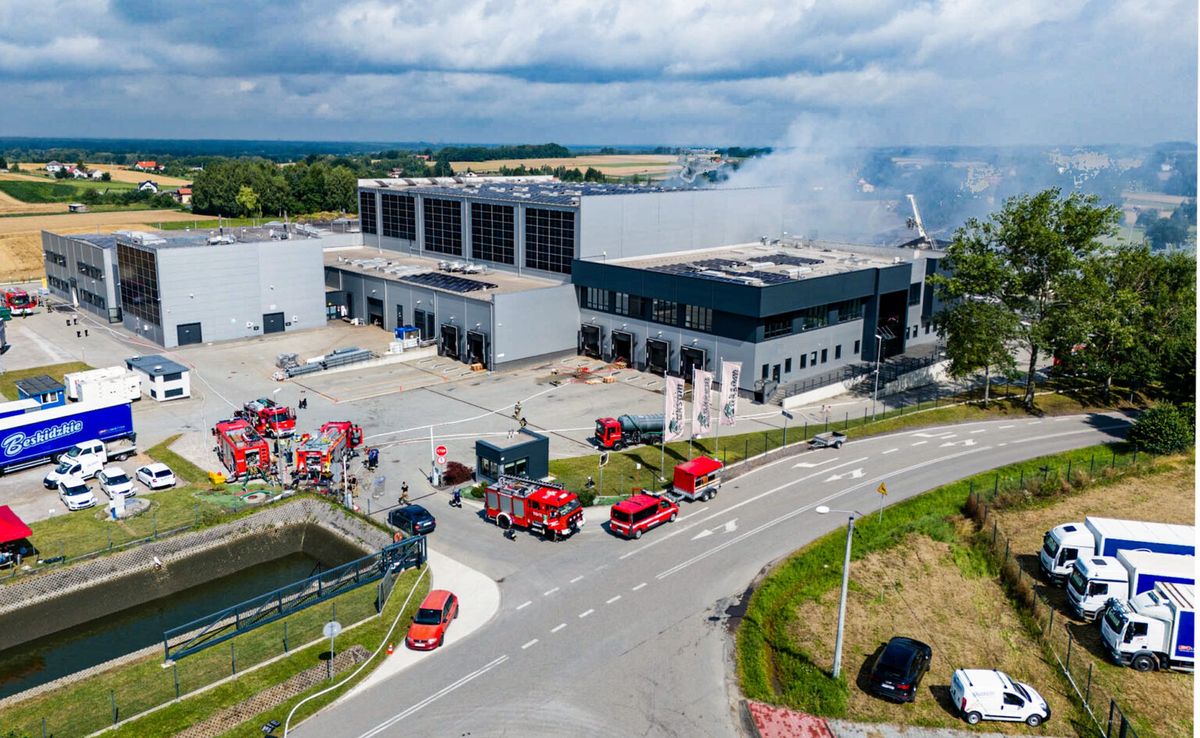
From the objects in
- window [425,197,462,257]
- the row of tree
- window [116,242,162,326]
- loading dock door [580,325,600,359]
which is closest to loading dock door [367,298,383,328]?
window [425,197,462,257]

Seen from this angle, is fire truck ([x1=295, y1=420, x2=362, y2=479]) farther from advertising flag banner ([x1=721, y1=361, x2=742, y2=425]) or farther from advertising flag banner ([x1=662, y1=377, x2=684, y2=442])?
advertising flag banner ([x1=721, y1=361, x2=742, y2=425])

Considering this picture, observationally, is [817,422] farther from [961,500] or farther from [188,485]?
[188,485]

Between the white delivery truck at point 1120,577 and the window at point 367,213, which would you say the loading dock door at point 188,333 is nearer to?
the window at point 367,213

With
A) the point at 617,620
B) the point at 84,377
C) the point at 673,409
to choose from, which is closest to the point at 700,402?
the point at 673,409

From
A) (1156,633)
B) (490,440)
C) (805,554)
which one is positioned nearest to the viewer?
(1156,633)

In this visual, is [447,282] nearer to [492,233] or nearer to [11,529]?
[492,233]

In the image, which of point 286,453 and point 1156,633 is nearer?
point 1156,633

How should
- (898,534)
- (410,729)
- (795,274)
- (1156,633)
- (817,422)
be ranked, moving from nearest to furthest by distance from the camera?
(410,729)
(1156,633)
(898,534)
(817,422)
(795,274)

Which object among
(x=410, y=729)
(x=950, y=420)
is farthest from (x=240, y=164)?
(x=410, y=729)
